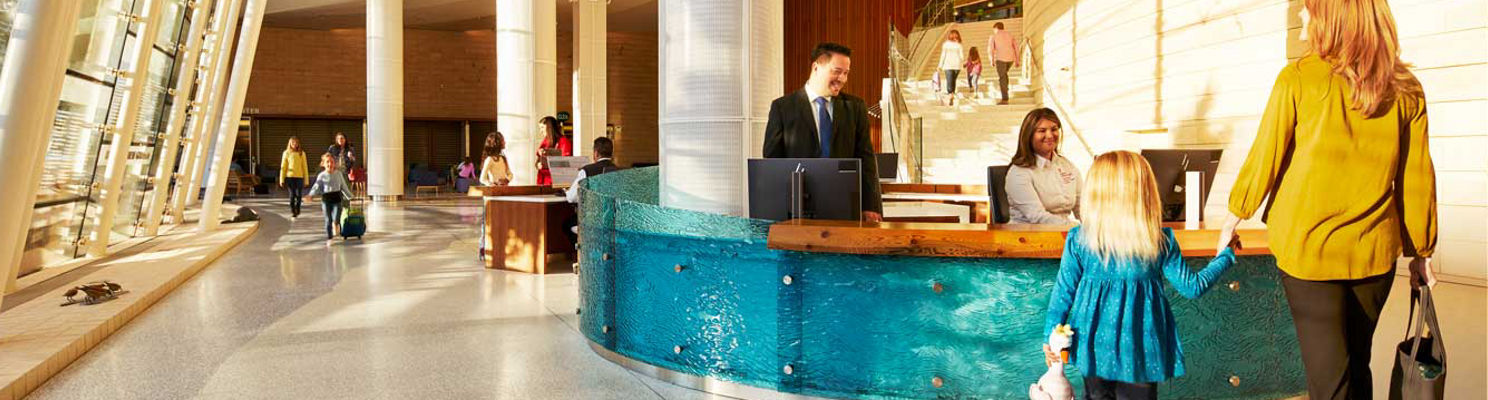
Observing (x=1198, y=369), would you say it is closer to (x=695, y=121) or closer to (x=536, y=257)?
(x=695, y=121)

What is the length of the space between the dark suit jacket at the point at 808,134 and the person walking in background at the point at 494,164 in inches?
257

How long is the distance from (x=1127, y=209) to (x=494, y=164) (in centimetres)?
903

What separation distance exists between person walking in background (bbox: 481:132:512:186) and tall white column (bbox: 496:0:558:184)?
406 cm

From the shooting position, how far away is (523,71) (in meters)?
15.1

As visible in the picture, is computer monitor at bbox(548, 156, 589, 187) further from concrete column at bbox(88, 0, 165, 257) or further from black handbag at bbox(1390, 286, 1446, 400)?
black handbag at bbox(1390, 286, 1446, 400)

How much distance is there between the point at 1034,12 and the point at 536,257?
13.3 m

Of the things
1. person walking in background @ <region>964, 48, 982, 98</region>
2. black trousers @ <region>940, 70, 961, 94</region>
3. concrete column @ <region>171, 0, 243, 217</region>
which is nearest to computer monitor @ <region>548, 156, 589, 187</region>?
concrete column @ <region>171, 0, 243, 217</region>

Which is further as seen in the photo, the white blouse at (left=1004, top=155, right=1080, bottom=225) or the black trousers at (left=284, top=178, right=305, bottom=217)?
the black trousers at (left=284, top=178, right=305, bottom=217)

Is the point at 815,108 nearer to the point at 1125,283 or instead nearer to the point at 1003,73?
the point at 1125,283

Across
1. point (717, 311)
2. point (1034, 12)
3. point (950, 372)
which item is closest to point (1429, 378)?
point (950, 372)

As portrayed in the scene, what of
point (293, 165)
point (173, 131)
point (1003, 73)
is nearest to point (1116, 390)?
point (173, 131)

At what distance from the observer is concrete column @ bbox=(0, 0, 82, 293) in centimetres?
529

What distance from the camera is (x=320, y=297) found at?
7266mm

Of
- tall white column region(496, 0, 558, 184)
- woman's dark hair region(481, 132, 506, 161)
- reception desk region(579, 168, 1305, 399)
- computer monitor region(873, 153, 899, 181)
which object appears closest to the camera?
reception desk region(579, 168, 1305, 399)
